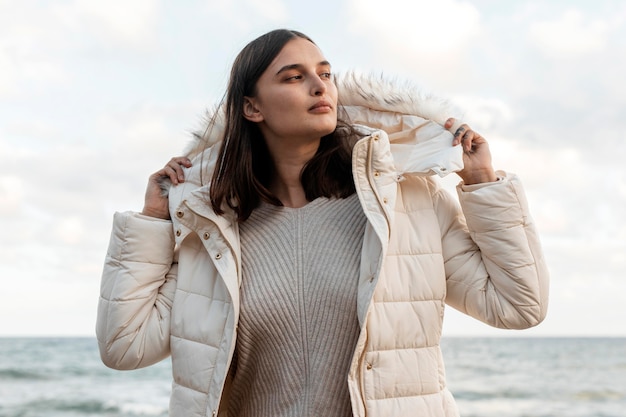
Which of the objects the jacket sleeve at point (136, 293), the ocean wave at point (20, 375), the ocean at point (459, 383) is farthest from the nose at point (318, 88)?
the ocean wave at point (20, 375)

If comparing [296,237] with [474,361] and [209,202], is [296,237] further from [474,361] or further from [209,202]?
[474,361]

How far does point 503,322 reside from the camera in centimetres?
238

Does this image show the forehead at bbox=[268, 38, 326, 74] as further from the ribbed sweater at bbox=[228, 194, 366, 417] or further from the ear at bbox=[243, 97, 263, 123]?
the ribbed sweater at bbox=[228, 194, 366, 417]

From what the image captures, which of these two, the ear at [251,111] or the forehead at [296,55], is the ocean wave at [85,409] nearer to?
the ear at [251,111]

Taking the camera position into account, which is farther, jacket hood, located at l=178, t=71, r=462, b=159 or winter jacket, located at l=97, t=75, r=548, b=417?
jacket hood, located at l=178, t=71, r=462, b=159

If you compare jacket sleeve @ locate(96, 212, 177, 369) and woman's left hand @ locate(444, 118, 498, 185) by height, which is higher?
woman's left hand @ locate(444, 118, 498, 185)

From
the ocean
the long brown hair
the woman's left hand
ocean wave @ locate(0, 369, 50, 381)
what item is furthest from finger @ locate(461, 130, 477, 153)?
ocean wave @ locate(0, 369, 50, 381)

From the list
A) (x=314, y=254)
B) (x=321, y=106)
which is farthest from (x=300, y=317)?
(x=321, y=106)

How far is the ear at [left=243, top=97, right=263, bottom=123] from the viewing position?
2648mm

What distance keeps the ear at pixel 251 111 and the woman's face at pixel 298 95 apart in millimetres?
23

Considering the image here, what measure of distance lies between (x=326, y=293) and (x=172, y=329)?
55 cm

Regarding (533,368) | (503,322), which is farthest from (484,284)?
(533,368)

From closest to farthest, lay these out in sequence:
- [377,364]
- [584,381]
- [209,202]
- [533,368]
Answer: [377,364] < [209,202] < [584,381] < [533,368]

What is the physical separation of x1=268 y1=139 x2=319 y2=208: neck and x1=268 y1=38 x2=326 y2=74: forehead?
27 cm
